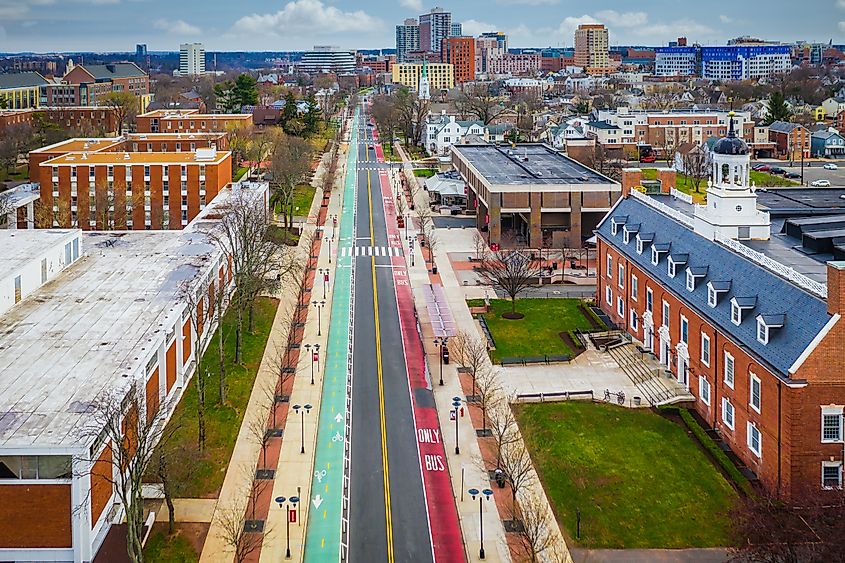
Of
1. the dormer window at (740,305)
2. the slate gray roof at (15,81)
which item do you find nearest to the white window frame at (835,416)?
the dormer window at (740,305)

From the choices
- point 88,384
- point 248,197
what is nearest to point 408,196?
point 248,197

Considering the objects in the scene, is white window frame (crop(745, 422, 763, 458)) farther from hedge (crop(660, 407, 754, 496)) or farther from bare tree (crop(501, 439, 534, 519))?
bare tree (crop(501, 439, 534, 519))

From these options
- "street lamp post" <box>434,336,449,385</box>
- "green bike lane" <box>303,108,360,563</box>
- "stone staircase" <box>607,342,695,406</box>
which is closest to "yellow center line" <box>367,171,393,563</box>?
"green bike lane" <box>303,108,360,563</box>

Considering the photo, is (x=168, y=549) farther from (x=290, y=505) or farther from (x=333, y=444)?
(x=333, y=444)

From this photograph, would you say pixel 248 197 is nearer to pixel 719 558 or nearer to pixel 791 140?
pixel 719 558

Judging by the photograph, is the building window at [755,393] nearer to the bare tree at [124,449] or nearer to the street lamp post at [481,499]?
the street lamp post at [481,499]

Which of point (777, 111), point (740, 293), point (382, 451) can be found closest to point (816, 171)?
point (777, 111)
